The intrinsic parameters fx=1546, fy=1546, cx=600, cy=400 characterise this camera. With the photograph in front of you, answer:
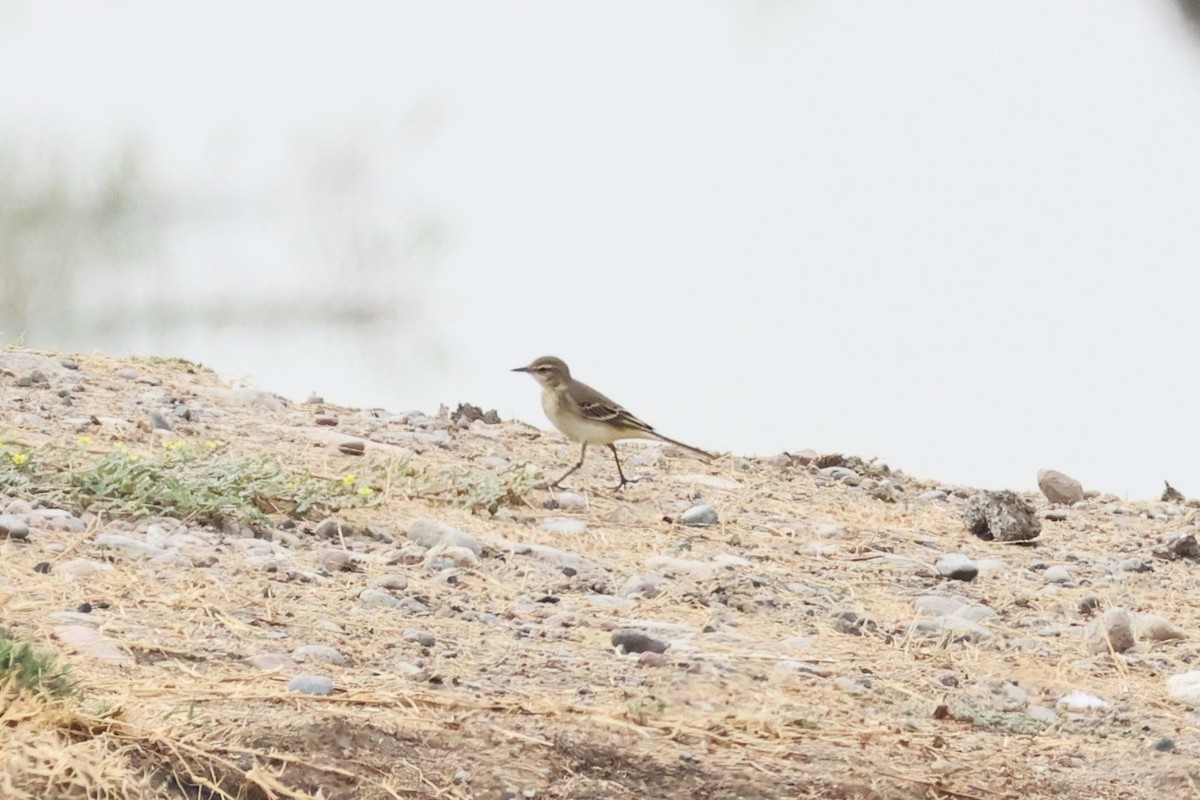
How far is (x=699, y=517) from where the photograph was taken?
485cm

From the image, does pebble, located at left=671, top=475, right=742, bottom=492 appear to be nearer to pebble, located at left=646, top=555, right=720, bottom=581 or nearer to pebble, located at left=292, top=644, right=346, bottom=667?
pebble, located at left=646, top=555, right=720, bottom=581

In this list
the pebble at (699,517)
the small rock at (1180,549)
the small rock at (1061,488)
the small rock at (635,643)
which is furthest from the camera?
the small rock at (1061,488)

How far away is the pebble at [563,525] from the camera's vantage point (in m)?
4.55

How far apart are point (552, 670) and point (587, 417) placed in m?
2.68

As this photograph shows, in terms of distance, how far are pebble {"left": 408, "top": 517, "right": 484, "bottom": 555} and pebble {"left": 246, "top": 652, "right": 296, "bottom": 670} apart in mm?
1156

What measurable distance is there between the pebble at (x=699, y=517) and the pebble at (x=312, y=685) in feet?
7.83

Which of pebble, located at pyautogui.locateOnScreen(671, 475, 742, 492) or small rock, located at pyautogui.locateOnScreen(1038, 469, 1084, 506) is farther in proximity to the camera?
small rock, located at pyautogui.locateOnScreen(1038, 469, 1084, 506)

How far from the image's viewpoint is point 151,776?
7.00ft

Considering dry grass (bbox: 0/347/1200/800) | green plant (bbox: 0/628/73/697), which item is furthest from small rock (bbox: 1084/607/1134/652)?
green plant (bbox: 0/628/73/697)

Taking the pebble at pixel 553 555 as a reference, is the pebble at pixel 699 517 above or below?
above

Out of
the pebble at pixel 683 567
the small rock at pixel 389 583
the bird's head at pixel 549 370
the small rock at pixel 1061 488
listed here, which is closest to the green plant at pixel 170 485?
the small rock at pixel 389 583

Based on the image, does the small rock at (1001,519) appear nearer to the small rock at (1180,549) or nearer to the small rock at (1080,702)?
the small rock at (1180,549)

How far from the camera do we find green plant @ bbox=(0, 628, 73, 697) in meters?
2.19

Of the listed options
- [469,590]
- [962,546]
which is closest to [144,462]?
[469,590]
